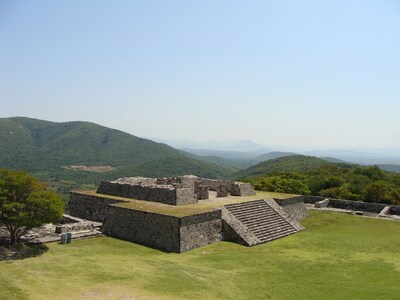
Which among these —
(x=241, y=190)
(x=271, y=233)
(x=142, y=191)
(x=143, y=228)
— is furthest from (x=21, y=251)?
(x=241, y=190)

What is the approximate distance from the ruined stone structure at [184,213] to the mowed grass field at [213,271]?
822 mm

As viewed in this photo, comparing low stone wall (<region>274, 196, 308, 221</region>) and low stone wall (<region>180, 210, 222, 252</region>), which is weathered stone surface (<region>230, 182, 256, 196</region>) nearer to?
low stone wall (<region>274, 196, 308, 221</region>)

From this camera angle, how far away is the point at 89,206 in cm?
2519

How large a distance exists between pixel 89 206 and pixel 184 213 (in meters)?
9.57

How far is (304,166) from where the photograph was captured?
85.4 m

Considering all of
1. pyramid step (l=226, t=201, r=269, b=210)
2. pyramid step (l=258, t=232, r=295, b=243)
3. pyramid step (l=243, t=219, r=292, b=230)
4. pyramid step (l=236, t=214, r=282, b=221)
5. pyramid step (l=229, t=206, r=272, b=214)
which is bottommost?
pyramid step (l=258, t=232, r=295, b=243)

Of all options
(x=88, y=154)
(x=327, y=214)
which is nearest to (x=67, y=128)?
(x=88, y=154)

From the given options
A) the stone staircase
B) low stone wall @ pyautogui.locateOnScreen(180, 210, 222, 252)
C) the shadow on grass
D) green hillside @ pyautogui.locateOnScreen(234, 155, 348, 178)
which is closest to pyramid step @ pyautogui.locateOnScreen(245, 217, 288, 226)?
the stone staircase

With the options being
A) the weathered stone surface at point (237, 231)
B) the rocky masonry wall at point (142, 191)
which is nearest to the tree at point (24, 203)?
the rocky masonry wall at point (142, 191)

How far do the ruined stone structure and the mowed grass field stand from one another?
2.70ft

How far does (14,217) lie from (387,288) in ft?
50.0

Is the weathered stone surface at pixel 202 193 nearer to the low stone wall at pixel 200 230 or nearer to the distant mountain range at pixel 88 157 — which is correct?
the low stone wall at pixel 200 230

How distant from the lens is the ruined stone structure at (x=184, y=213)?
18.3 m

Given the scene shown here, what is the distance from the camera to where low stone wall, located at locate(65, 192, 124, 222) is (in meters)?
24.0
